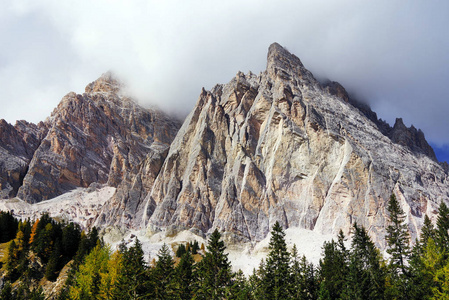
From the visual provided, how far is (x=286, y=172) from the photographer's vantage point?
14538cm

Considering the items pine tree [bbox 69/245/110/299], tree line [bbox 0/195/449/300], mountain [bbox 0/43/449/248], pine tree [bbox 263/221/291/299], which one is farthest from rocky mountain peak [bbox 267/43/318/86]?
pine tree [bbox 69/245/110/299]

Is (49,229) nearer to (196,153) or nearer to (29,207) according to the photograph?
(196,153)

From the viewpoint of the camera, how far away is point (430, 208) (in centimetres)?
12462

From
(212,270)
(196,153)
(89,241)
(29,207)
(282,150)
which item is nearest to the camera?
(212,270)

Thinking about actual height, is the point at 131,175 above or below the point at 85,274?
above

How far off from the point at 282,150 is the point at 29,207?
5333 inches

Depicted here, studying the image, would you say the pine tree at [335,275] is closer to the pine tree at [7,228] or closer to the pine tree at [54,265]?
the pine tree at [54,265]

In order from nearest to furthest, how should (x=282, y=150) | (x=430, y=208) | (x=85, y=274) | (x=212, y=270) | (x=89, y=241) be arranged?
(x=212, y=270), (x=85, y=274), (x=89, y=241), (x=430, y=208), (x=282, y=150)

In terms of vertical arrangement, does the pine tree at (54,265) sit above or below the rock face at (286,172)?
A: below

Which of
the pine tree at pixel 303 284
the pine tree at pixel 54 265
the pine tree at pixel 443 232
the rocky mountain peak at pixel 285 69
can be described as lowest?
the pine tree at pixel 303 284

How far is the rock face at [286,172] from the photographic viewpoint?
130 meters

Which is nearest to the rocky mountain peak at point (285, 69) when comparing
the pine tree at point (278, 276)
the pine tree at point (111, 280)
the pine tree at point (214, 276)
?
the pine tree at point (278, 276)

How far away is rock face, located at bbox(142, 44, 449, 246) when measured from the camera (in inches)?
5118

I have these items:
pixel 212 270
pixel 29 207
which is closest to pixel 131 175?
pixel 29 207
